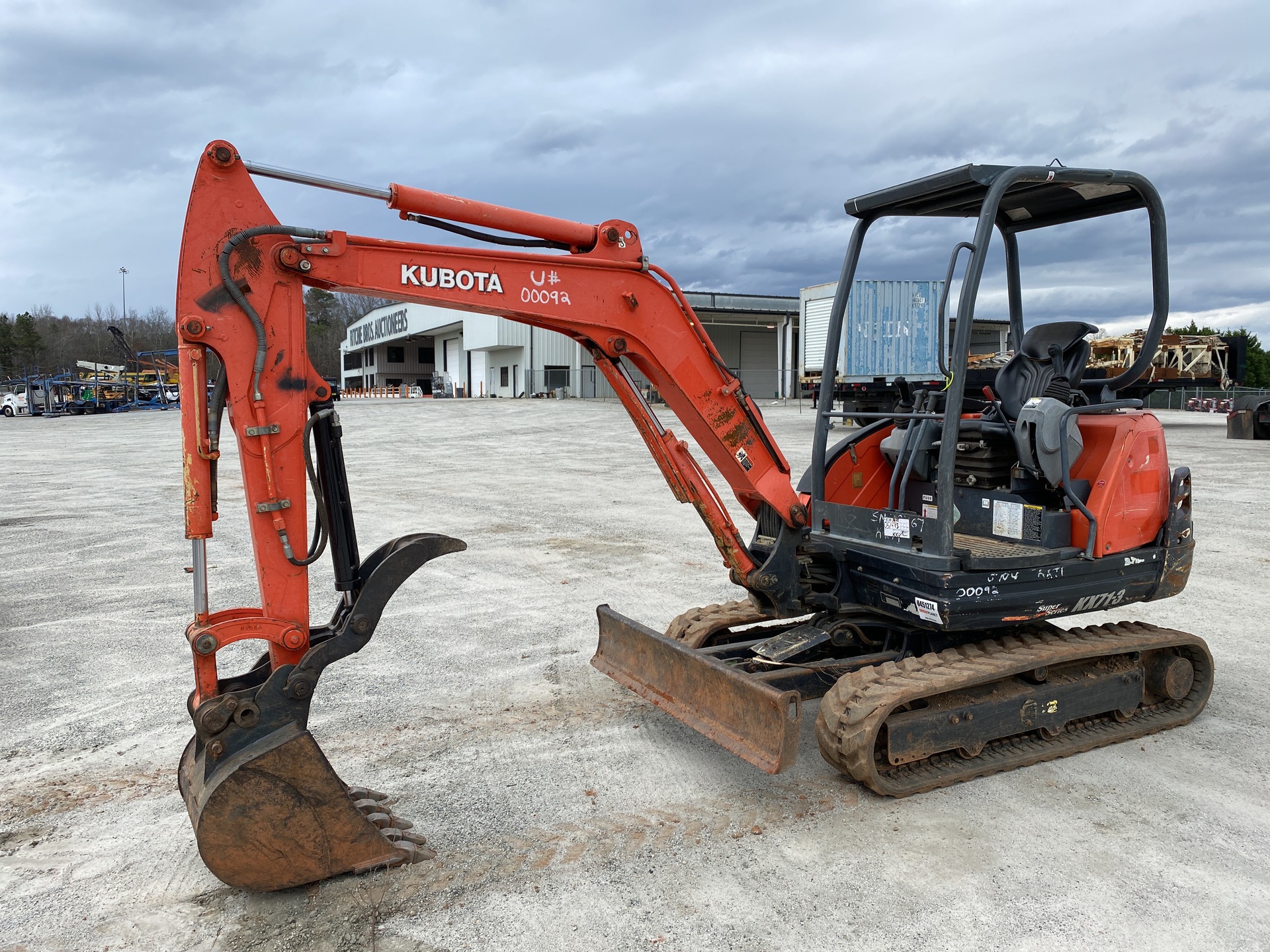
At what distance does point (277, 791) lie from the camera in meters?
3.50

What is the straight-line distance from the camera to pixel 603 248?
4449 mm

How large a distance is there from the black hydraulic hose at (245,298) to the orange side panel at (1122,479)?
4293 mm

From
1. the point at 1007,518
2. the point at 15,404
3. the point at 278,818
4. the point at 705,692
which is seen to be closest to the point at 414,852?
the point at 278,818

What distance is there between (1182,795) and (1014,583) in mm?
1288

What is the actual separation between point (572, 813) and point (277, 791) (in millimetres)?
1383

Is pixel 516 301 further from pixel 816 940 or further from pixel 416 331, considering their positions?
pixel 416 331

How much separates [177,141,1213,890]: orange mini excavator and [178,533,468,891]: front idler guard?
1cm

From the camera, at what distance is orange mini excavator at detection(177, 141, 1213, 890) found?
360 centimetres

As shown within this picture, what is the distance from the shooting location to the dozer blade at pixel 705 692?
409cm

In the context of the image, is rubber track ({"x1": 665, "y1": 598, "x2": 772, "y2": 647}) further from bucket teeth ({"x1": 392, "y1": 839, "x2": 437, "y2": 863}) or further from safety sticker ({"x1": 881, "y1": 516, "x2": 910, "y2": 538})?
bucket teeth ({"x1": 392, "y1": 839, "x2": 437, "y2": 863})

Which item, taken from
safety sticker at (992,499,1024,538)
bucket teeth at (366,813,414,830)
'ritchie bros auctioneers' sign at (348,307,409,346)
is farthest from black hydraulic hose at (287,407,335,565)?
'ritchie bros auctioneers' sign at (348,307,409,346)

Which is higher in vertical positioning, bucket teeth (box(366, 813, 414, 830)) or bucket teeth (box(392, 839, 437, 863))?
bucket teeth (box(366, 813, 414, 830))

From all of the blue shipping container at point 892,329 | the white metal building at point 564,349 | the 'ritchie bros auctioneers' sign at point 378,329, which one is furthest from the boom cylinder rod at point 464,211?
the 'ritchie bros auctioneers' sign at point 378,329

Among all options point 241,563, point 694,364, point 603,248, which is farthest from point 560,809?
point 241,563
